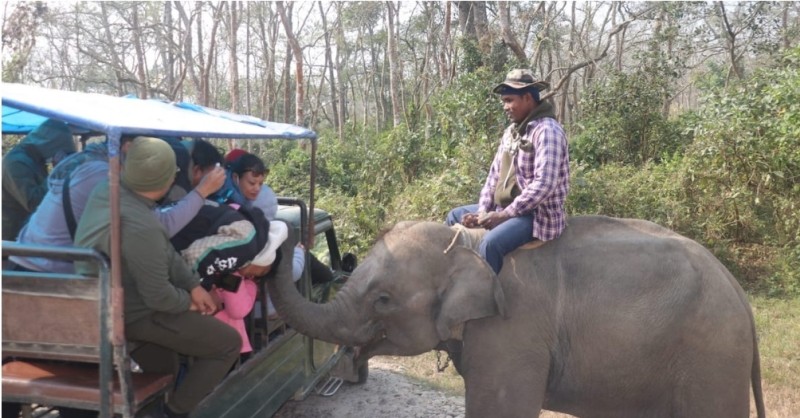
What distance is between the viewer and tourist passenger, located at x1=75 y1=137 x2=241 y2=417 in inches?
110

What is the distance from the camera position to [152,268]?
2807 millimetres

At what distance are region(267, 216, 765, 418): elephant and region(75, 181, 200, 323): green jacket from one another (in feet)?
2.80

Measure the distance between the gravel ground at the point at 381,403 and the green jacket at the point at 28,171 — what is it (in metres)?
2.33

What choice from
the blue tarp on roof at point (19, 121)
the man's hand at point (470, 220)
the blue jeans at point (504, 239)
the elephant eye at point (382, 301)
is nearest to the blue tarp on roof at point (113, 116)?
the elephant eye at point (382, 301)

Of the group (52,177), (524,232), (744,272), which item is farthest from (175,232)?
(744,272)

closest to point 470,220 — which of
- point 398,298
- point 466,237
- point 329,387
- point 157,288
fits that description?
point 466,237

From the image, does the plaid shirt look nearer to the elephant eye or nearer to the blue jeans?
the blue jeans

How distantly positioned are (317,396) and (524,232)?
109 inches

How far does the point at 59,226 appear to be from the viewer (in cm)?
Answer: 316

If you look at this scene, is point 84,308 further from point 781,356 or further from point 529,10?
point 529,10

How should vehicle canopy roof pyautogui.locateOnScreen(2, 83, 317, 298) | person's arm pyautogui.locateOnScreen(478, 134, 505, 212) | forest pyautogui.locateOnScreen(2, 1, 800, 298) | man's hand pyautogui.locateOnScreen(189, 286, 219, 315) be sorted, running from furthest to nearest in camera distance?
forest pyautogui.locateOnScreen(2, 1, 800, 298) → person's arm pyautogui.locateOnScreen(478, 134, 505, 212) → man's hand pyautogui.locateOnScreen(189, 286, 219, 315) → vehicle canopy roof pyautogui.locateOnScreen(2, 83, 317, 298)

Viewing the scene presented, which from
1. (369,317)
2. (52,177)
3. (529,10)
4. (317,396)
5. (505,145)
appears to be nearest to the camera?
(52,177)

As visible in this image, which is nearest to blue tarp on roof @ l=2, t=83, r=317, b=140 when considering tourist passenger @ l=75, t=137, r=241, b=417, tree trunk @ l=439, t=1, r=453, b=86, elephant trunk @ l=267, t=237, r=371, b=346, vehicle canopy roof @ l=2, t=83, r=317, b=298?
vehicle canopy roof @ l=2, t=83, r=317, b=298

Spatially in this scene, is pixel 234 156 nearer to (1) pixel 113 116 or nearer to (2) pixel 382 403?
(1) pixel 113 116
